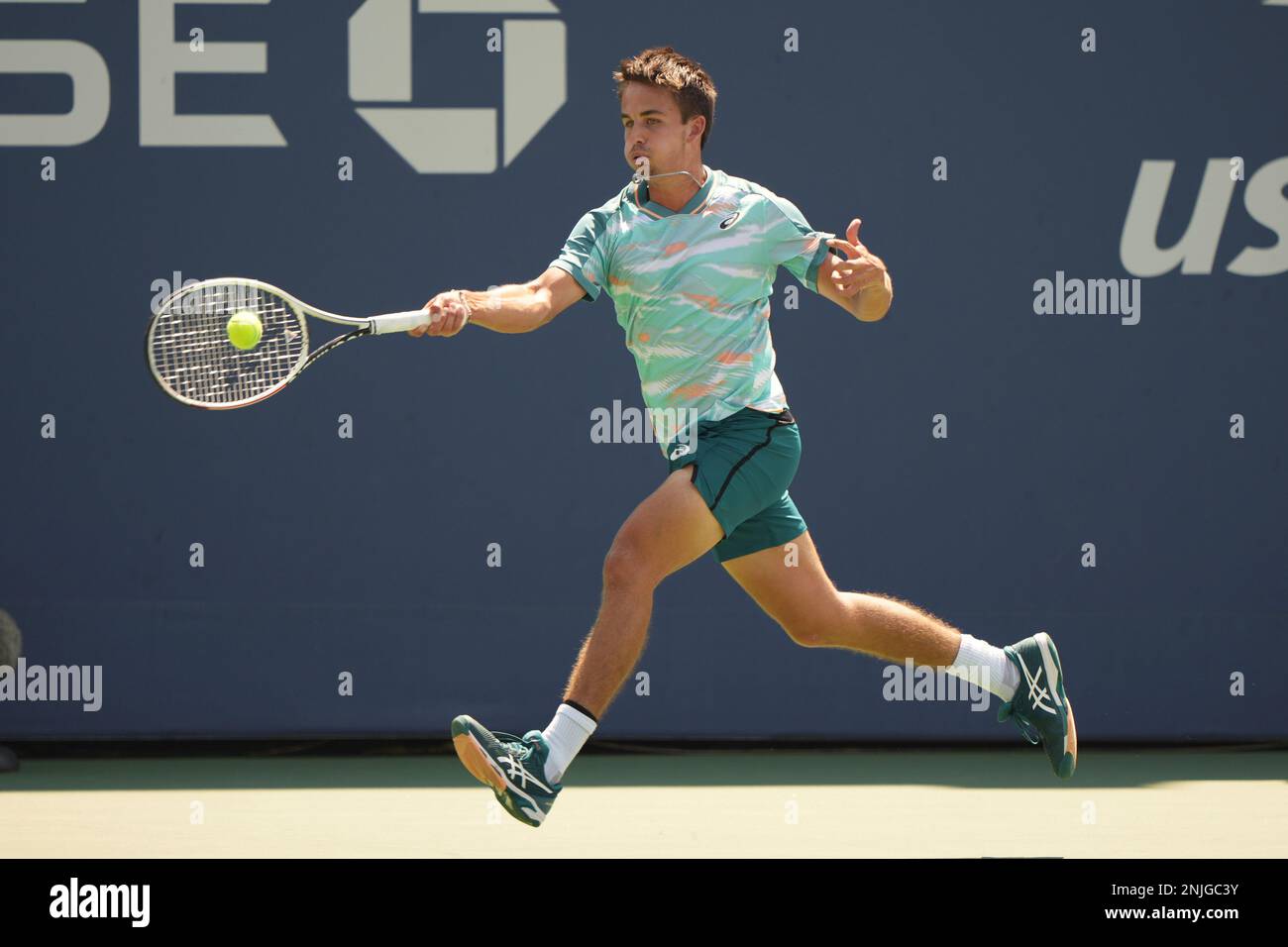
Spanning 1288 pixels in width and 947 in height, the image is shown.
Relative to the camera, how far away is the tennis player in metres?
4.38

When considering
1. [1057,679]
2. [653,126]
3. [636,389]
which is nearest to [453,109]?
[636,389]

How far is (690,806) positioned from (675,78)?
209 cm

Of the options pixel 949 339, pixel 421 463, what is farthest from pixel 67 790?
pixel 949 339

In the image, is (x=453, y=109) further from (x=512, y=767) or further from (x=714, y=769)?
(x=512, y=767)

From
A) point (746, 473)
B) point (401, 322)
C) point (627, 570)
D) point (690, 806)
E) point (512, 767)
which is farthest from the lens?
point (690, 806)

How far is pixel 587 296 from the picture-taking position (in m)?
4.50

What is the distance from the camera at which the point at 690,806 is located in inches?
214

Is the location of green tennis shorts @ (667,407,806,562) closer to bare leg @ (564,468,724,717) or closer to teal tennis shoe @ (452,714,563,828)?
bare leg @ (564,468,724,717)

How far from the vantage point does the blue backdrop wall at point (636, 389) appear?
6559 mm

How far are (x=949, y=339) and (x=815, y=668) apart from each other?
1.22 metres

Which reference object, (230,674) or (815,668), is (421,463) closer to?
(230,674)

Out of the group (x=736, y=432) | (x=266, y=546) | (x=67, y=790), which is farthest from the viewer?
(x=266, y=546)

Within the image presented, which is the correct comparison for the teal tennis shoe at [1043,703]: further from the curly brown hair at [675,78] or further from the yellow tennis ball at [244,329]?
the yellow tennis ball at [244,329]

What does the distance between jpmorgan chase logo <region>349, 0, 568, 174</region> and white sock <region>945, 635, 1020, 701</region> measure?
2697 millimetres
